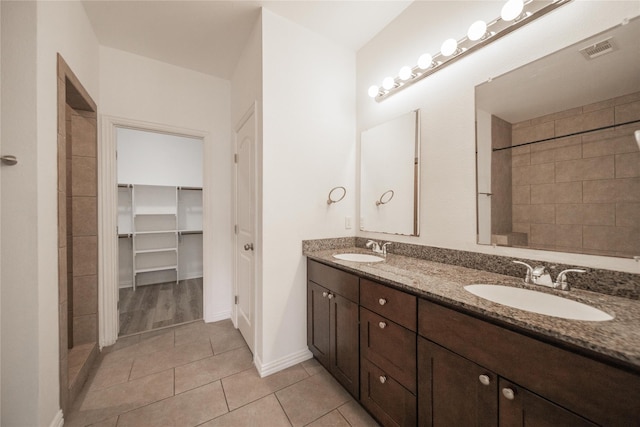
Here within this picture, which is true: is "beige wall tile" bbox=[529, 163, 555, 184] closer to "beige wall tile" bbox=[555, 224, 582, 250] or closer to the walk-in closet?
"beige wall tile" bbox=[555, 224, 582, 250]

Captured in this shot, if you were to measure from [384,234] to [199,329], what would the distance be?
2.09 m

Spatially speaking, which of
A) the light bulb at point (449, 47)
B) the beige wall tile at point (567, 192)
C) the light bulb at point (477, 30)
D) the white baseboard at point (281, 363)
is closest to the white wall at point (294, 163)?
the white baseboard at point (281, 363)

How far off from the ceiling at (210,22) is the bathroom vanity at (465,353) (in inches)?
72.6

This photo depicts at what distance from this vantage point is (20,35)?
1.11 metres

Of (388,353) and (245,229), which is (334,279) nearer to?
(388,353)

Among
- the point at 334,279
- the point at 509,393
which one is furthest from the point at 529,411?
the point at 334,279

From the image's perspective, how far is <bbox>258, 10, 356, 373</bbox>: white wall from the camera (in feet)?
5.76

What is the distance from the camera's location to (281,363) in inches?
71.0

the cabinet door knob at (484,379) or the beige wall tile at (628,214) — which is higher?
the beige wall tile at (628,214)

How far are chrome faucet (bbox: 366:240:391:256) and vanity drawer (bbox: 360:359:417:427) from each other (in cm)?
78

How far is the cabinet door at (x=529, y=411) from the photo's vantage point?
2.08 feet

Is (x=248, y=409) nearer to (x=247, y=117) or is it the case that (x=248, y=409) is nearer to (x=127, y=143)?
(x=247, y=117)

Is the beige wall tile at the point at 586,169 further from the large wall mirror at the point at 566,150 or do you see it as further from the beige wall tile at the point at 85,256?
the beige wall tile at the point at 85,256

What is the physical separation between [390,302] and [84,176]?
2517 millimetres
